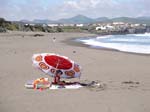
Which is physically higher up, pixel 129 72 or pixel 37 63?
pixel 37 63

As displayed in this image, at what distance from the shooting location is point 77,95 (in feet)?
30.6

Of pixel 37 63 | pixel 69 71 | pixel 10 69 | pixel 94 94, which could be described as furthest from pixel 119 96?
pixel 10 69

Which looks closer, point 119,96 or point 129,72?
point 119,96

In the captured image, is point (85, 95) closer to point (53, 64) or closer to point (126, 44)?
point (53, 64)

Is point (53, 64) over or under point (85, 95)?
over

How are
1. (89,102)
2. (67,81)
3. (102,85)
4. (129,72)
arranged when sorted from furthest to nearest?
(129,72), (67,81), (102,85), (89,102)

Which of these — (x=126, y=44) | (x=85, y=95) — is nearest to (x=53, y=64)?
(x=85, y=95)

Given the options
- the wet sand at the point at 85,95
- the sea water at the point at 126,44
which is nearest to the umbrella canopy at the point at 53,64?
the wet sand at the point at 85,95

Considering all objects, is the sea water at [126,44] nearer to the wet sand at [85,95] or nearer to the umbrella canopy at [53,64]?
the wet sand at [85,95]

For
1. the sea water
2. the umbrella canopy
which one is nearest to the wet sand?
the umbrella canopy

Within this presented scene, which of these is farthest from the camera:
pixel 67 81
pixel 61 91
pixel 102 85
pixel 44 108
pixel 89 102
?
pixel 67 81

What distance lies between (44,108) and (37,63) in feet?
10.8

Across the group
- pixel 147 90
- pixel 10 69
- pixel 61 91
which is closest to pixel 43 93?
pixel 61 91

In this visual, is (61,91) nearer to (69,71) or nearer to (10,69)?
(69,71)
